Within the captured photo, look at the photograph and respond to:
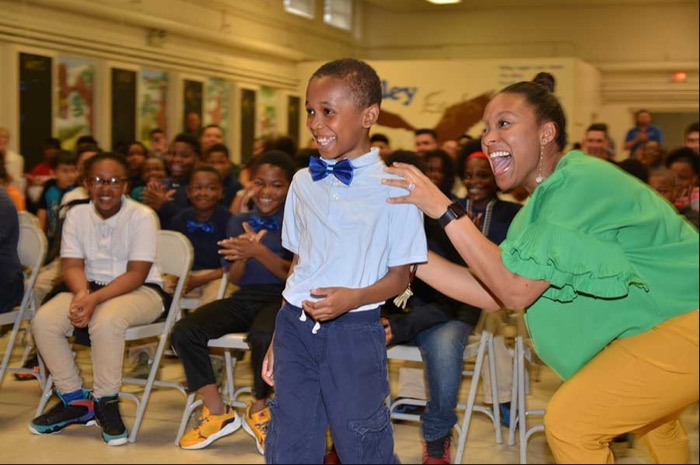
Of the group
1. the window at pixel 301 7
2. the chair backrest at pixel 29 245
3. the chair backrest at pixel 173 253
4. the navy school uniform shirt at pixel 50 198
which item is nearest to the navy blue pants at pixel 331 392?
the chair backrest at pixel 173 253

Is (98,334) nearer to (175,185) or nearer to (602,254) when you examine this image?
(175,185)

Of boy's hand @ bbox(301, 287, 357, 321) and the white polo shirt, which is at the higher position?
the white polo shirt

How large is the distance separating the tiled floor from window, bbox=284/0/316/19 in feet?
19.1

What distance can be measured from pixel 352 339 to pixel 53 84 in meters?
6.70

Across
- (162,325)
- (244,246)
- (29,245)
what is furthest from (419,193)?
(29,245)

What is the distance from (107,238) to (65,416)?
2.94ft

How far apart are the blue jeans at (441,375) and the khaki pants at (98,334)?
1.40 m

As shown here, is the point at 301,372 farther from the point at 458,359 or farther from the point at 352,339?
the point at 458,359

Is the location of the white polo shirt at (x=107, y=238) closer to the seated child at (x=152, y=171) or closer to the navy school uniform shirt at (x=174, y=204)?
the navy school uniform shirt at (x=174, y=204)

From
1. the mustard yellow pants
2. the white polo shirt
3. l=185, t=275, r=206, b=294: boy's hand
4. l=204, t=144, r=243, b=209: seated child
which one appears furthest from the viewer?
l=204, t=144, r=243, b=209: seated child

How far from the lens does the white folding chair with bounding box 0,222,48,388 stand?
16.4 feet

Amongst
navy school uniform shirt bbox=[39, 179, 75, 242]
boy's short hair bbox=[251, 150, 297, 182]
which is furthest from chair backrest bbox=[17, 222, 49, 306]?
navy school uniform shirt bbox=[39, 179, 75, 242]

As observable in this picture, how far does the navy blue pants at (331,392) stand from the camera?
267cm

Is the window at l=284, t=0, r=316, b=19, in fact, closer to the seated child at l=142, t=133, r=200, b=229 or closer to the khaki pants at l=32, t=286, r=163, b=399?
the seated child at l=142, t=133, r=200, b=229
